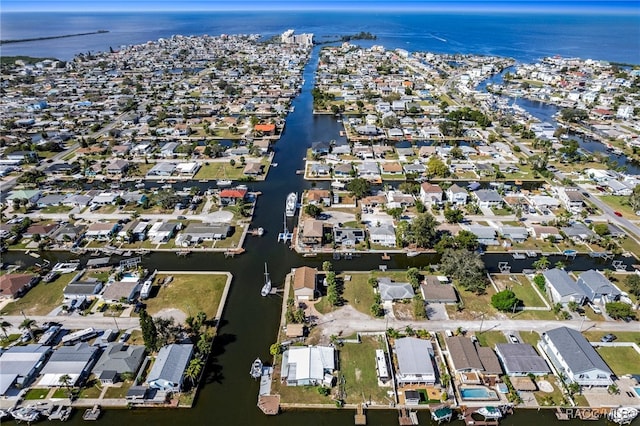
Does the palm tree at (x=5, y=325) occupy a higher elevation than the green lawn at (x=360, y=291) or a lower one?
higher

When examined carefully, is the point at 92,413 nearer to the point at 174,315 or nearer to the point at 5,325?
the point at 174,315

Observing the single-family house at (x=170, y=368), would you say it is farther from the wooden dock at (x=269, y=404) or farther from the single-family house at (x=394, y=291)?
the single-family house at (x=394, y=291)

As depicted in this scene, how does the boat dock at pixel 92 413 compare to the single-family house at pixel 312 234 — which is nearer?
the boat dock at pixel 92 413

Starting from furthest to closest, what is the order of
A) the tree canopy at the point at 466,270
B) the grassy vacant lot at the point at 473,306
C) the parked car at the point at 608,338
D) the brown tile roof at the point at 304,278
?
the tree canopy at the point at 466,270 → the brown tile roof at the point at 304,278 → the grassy vacant lot at the point at 473,306 → the parked car at the point at 608,338

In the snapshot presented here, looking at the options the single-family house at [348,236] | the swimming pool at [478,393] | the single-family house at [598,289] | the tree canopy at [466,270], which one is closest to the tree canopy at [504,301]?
the tree canopy at [466,270]

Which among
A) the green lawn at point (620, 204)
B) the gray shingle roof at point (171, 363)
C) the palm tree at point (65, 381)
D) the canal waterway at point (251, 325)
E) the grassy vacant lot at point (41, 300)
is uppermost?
the gray shingle roof at point (171, 363)

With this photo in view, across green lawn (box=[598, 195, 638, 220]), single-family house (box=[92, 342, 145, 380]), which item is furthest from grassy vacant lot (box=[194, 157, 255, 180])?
green lawn (box=[598, 195, 638, 220])

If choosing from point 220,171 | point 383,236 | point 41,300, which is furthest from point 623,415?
point 220,171
